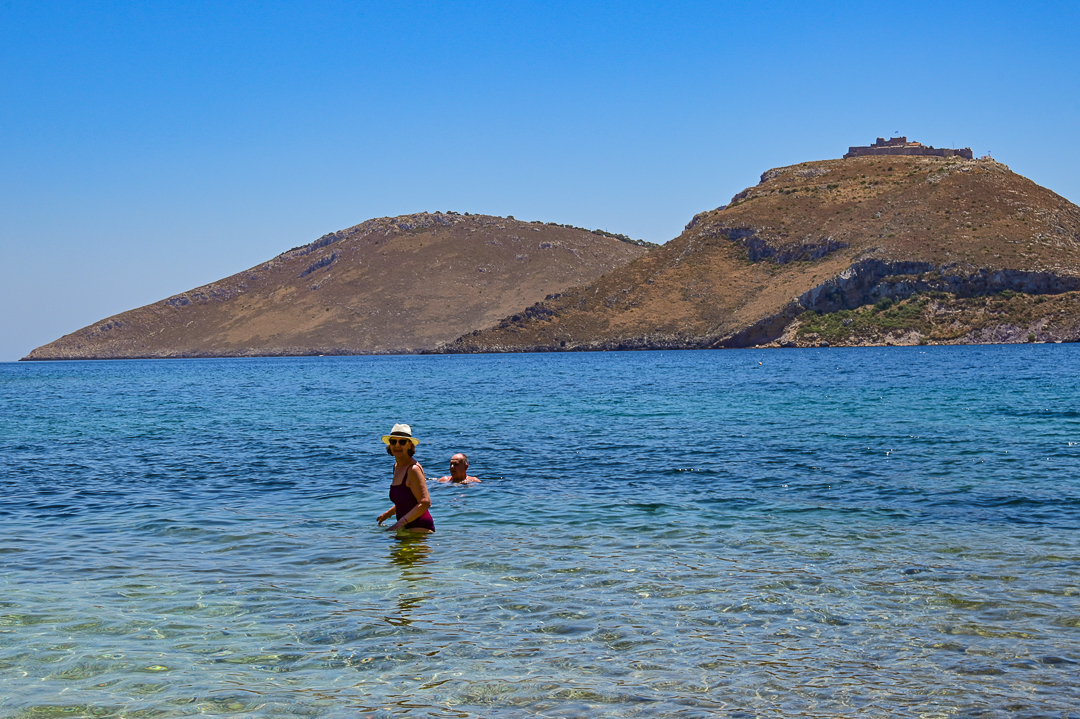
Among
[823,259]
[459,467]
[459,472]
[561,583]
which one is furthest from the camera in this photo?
Answer: [823,259]

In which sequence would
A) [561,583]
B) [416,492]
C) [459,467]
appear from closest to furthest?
1. [561,583]
2. [416,492]
3. [459,467]

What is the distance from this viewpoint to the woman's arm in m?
12.7

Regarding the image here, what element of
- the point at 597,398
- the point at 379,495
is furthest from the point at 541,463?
the point at 597,398

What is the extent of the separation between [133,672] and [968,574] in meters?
8.54

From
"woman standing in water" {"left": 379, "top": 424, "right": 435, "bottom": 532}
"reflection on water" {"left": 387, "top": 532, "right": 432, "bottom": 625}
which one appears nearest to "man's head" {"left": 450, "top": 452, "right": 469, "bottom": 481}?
"woman standing in water" {"left": 379, "top": 424, "right": 435, "bottom": 532}

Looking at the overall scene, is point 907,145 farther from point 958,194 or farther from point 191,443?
point 191,443

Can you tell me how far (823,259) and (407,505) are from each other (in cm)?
14728

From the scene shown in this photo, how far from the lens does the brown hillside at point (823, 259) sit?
133375 millimetres

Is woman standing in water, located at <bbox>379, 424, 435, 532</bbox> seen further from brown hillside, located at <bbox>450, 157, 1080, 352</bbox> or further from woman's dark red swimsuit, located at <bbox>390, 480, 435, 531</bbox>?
brown hillside, located at <bbox>450, 157, 1080, 352</bbox>

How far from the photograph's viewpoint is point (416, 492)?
41.8ft

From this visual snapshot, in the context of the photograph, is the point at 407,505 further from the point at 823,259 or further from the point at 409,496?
the point at 823,259

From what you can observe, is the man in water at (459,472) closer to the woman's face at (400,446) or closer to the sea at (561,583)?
the sea at (561,583)

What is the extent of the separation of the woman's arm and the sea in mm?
500

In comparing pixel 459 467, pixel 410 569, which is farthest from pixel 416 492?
pixel 459 467
